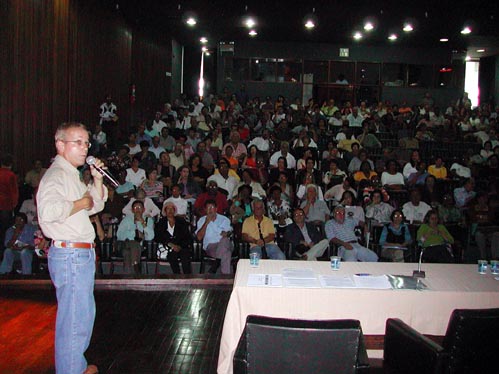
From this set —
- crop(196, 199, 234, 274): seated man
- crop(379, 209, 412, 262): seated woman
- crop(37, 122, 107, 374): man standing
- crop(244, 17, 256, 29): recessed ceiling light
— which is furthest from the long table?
crop(244, 17, 256, 29): recessed ceiling light

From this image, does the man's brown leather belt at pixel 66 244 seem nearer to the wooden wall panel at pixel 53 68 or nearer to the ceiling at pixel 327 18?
the wooden wall panel at pixel 53 68

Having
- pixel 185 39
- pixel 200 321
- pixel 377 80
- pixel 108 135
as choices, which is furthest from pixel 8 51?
pixel 377 80

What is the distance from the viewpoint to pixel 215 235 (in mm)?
6992

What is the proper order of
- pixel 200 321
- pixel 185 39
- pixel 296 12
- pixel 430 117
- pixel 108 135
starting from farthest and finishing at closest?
pixel 185 39 < pixel 430 117 < pixel 296 12 < pixel 108 135 < pixel 200 321

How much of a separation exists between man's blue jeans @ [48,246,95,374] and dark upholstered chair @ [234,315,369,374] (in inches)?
44.0

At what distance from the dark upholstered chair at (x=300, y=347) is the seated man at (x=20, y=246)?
4.93m

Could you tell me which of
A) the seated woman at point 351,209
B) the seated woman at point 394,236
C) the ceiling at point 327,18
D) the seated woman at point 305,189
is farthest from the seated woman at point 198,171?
the ceiling at point 327,18

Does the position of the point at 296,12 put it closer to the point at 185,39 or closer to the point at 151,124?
the point at 151,124

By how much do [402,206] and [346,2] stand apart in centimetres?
594

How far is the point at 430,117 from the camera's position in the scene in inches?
631

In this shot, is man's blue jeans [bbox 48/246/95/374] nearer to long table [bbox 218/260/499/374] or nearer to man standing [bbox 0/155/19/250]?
long table [bbox 218/260/499/374]

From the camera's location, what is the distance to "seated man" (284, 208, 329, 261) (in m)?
6.94

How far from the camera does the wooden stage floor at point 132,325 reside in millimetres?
3793

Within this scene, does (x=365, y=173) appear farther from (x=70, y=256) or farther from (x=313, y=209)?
(x=70, y=256)
